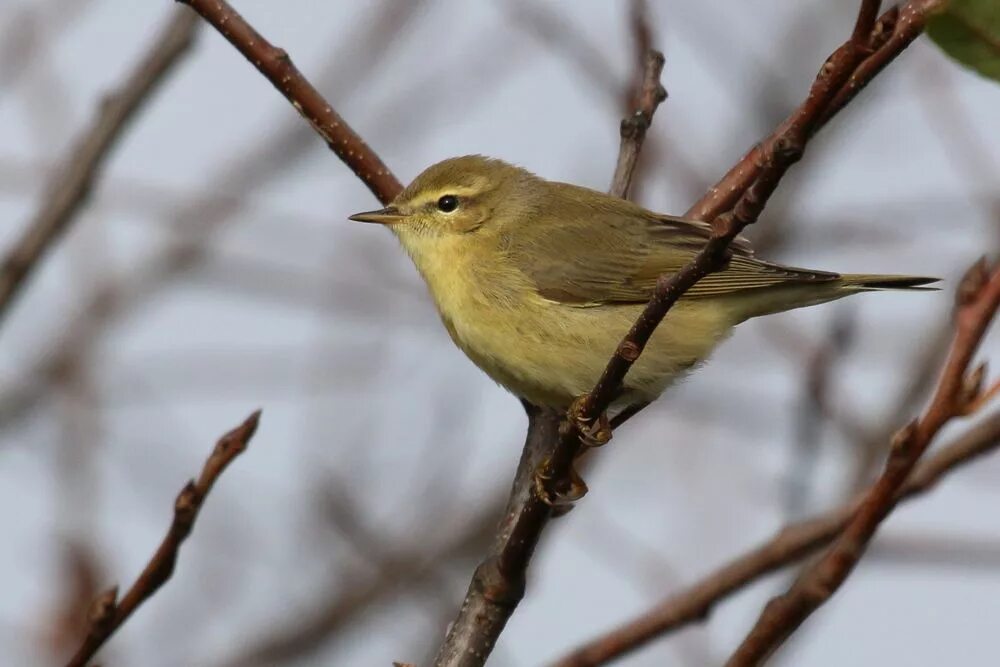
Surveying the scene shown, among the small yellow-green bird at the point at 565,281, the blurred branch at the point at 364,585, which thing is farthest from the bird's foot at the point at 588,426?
the blurred branch at the point at 364,585

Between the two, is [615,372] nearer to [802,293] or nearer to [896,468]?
[896,468]

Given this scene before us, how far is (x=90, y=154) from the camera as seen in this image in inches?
155

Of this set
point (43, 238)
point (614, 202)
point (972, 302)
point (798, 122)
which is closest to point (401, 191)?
point (614, 202)

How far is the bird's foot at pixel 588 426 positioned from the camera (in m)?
Result: 3.10

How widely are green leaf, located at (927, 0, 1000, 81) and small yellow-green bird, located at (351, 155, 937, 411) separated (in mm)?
2436

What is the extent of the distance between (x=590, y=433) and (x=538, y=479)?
18 centimetres

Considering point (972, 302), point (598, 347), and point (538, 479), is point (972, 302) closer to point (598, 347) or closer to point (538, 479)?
point (538, 479)

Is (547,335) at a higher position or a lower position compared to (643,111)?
lower

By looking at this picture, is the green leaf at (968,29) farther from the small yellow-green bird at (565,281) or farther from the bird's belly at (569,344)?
the bird's belly at (569,344)

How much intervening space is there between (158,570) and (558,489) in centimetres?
128

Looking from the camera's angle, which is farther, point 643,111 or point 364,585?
point 364,585

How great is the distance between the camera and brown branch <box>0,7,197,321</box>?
3.72 metres

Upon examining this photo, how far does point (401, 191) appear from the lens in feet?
17.3

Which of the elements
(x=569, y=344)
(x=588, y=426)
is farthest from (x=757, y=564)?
(x=569, y=344)
